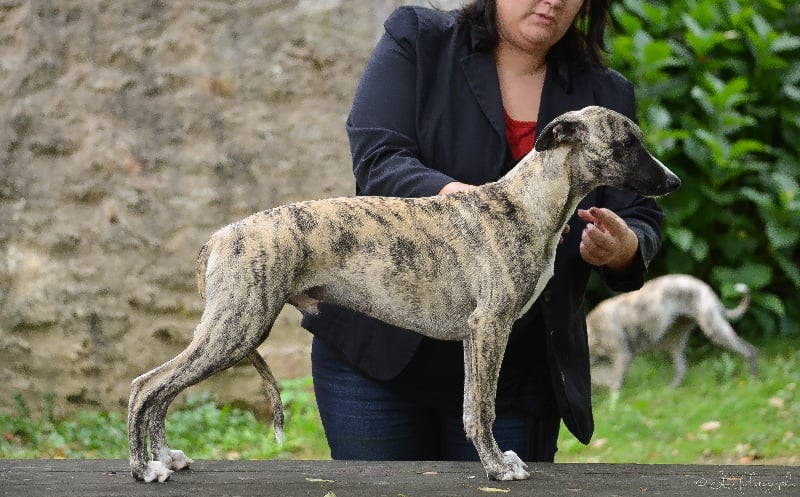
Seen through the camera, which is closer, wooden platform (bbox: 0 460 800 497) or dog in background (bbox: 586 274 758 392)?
wooden platform (bbox: 0 460 800 497)

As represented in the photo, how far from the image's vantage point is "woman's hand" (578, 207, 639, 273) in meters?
2.49

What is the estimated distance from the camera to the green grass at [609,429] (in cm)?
514

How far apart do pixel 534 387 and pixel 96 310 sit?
3.23m

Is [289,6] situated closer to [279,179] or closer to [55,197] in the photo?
[279,179]

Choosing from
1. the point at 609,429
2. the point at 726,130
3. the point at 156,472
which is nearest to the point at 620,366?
the point at 609,429

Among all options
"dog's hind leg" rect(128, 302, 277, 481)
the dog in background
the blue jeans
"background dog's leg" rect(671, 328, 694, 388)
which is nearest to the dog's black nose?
the blue jeans

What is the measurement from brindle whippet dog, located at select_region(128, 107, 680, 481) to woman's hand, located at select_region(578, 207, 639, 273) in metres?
0.12

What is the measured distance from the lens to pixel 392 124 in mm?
2729

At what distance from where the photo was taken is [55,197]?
5.37m

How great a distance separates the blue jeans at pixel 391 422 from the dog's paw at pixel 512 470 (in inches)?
15.1

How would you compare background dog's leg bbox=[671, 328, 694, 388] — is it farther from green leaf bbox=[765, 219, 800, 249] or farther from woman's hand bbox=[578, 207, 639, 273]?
woman's hand bbox=[578, 207, 639, 273]

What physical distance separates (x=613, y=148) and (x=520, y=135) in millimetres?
509

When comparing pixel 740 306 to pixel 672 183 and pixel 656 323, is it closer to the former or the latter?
pixel 656 323

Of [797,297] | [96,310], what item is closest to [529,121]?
[96,310]
